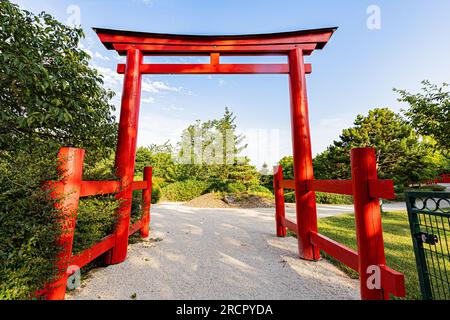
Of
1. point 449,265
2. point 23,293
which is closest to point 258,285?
point 23,293

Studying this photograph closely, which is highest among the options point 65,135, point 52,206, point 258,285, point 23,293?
point 65,135

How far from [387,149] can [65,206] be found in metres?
16.9

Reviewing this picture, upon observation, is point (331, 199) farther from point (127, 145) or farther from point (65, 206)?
point (65, 206)

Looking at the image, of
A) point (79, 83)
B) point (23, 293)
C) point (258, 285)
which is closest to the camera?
point (23, 293)

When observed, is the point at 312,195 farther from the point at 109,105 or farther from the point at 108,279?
the point at 109,105

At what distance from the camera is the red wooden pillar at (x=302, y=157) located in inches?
101

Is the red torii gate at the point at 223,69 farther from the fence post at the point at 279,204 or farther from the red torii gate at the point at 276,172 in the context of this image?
the fence post at the point at 279,204

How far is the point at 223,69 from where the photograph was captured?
3.04 m

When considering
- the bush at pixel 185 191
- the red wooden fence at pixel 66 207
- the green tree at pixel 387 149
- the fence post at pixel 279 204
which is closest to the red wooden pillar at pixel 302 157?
the fence post at pixel 279 204

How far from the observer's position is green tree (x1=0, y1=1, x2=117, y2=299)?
1.18 meters

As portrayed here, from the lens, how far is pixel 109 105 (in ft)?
10.8

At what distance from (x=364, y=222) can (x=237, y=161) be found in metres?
11.2

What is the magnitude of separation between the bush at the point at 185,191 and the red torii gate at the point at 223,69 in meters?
10.2

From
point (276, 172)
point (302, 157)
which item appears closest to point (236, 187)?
point (276, 172)
